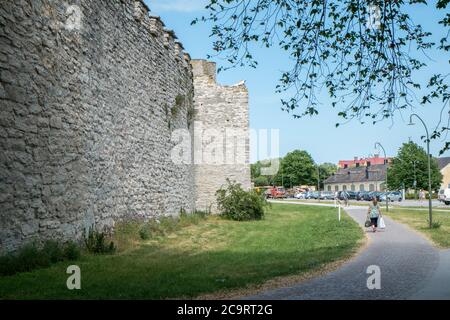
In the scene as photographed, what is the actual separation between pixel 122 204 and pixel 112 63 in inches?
155

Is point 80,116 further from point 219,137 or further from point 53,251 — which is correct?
point 219,137

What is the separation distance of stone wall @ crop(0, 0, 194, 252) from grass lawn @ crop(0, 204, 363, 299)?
1.20 meters

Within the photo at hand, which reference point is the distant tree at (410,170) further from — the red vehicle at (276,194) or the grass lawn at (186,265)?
the grass lawn at (186,265)

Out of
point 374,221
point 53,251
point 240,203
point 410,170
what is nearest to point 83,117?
point 53,251

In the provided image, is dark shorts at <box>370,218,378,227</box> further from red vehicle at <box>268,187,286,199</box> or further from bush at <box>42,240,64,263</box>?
red vehicle at <box>268,187,286,199</box>

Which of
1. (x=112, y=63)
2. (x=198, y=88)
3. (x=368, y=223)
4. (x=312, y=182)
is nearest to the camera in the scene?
(x=112, y=63)

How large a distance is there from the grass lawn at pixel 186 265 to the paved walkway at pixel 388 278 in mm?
715

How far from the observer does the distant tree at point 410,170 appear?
224 ft

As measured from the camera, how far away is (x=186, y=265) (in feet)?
34.1

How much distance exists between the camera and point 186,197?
2212 cm

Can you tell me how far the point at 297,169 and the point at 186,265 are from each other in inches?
3705

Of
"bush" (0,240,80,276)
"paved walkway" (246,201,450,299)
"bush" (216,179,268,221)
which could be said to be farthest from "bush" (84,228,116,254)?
"bush" (216,179,268,221)
